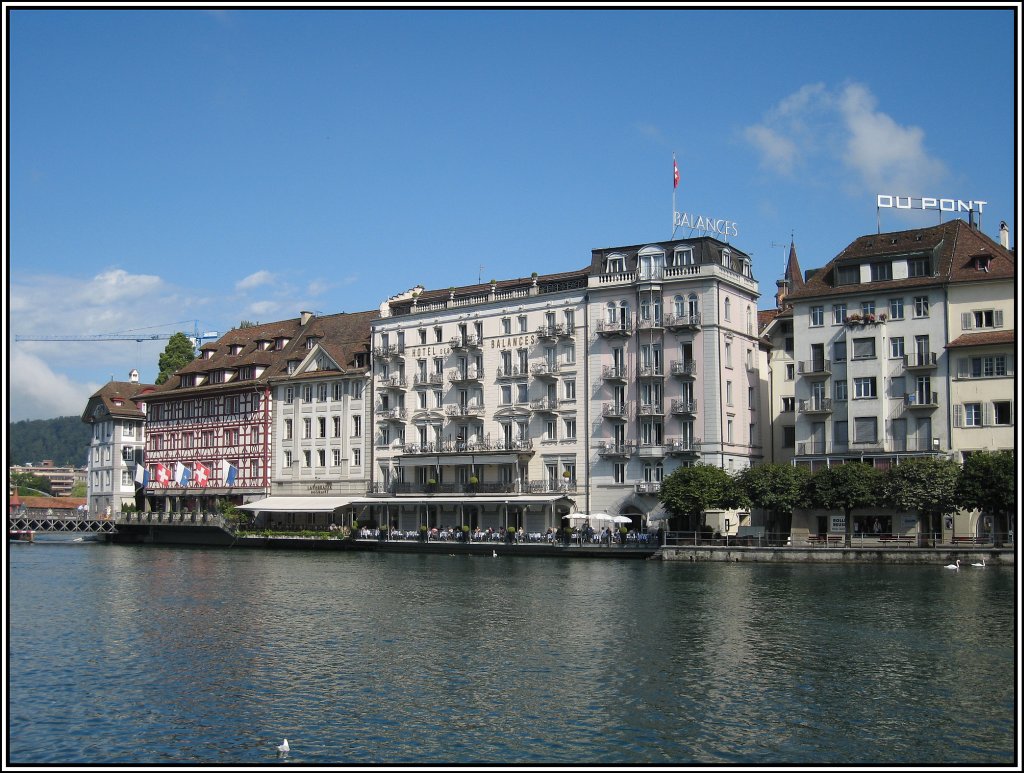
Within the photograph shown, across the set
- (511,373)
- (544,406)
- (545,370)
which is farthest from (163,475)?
(545,370)

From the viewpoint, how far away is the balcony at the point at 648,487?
8544 centimetres

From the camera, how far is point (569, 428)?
9212cm

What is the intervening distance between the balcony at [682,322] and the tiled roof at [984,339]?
17.9 m

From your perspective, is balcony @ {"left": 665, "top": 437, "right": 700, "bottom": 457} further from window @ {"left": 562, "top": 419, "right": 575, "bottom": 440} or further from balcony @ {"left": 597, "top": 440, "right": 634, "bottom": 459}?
window @ {"left": 562, "top": 419, "right": 575, "bottom": 440}

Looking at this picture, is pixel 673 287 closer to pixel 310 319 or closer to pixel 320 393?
pixel 320 393

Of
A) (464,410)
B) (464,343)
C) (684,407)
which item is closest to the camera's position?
(684,407)

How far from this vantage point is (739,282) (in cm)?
8875

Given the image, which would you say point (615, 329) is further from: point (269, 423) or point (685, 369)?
point (269, 423)

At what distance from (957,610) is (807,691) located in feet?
57.4

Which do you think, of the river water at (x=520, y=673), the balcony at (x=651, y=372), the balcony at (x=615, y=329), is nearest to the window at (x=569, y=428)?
the balcony at (x=651, y=372)

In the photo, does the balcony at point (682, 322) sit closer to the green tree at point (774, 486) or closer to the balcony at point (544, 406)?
the balcony at point (544, 406)

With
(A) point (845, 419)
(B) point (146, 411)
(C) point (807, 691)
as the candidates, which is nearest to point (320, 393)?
(B) point (146, 411)

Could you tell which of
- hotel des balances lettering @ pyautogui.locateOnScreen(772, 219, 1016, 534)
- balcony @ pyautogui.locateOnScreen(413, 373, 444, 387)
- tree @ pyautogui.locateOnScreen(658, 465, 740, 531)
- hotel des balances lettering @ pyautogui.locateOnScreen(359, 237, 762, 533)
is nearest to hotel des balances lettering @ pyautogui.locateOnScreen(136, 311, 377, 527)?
hotel des balances lettering @ pyautogui.locateOnScreen(359, 237, 762, 533)

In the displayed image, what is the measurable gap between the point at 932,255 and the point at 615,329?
23532 millimetres
